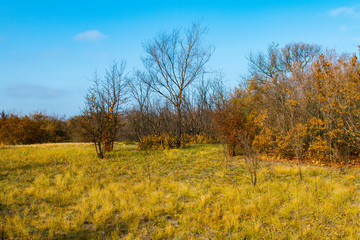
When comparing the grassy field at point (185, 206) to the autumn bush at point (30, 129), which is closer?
the grassy field at point (185, 206)

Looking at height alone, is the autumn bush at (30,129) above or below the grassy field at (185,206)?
above

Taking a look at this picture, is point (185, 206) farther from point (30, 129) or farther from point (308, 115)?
point (30, 129)

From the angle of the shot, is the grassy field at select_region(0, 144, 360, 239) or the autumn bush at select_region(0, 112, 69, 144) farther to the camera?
the autumn bush at select_region(0, 112, 69, 144)

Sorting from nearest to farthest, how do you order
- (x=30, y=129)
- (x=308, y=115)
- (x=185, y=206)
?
(x=185, y=206), (x=308, y=115), (x=30, y=129)

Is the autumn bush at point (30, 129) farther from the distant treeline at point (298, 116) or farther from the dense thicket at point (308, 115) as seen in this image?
the dense thicket at point (308, 115)

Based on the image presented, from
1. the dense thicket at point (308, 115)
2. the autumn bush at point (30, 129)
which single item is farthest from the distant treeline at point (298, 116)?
the autumn bush at point (30, 129)

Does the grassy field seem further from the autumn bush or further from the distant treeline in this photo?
the autumn bush

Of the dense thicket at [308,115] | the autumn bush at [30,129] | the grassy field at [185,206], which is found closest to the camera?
the grassy field at [185,206]

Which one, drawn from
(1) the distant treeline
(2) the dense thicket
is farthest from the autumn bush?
(2) the dense thicket

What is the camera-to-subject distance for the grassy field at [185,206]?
3.64 meters

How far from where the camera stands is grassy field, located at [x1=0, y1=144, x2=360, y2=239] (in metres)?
3.64

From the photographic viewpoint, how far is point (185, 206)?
465 centimetres

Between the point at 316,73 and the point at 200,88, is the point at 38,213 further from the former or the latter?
the point at 200,88

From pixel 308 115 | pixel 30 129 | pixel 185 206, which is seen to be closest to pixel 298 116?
pixel 308 115
